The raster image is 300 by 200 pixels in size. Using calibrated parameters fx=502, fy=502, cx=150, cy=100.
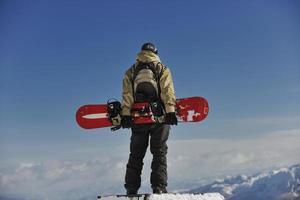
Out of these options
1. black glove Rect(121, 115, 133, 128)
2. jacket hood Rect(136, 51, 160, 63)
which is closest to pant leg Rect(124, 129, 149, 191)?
black glove Rect(121, 115, 133, 128)

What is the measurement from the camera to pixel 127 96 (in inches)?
407

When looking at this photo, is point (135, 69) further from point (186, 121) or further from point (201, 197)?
point (201, 197)

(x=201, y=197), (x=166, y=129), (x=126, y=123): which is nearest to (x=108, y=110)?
(x=126, y=123)

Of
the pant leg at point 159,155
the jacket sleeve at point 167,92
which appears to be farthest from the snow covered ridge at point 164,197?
the jacket sleeve at point 167,92

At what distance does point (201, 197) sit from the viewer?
29.3 ft

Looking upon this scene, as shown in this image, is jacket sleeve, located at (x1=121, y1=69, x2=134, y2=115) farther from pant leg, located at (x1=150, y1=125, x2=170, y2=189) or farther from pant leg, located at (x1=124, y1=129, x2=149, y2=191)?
pant leg, located at (x1=150, y1=125, x2=170, y2=189)

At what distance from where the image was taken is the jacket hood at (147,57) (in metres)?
10.4

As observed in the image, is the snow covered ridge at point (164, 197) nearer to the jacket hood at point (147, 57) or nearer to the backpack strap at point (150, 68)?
the backpack strap at point (150, 68)

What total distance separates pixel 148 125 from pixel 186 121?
1.27 m

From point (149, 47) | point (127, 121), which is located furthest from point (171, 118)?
point (149, 47)

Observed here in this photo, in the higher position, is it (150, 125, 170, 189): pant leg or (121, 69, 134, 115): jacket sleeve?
(121, 69, 134, 115): jacket sleeve

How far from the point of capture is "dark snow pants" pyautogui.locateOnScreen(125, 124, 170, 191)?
1005cm

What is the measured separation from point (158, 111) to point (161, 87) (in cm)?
49

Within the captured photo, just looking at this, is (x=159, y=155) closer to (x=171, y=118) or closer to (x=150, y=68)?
(x=171, y=118)
